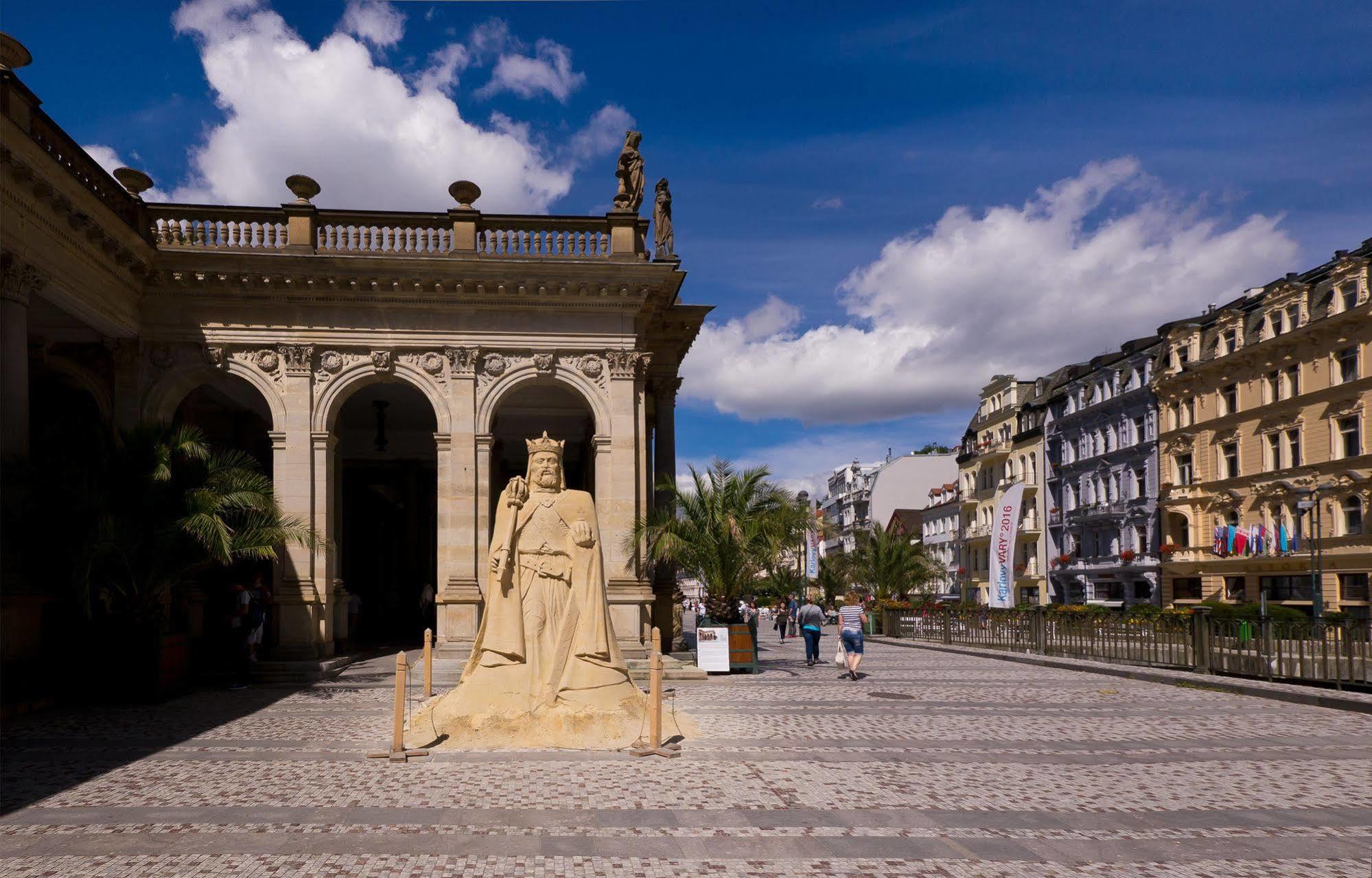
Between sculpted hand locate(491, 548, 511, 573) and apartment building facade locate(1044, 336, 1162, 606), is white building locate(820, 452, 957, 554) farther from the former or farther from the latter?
sculpted hand locate(491, 548, 511, 573)

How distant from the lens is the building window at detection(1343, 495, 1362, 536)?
36.5 m

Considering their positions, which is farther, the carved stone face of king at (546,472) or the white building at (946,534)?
the white building at (946,534)

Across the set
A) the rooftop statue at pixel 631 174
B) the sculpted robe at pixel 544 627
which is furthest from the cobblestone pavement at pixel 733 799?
the rooftop statue at pixel 631 174

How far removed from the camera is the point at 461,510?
858 inches

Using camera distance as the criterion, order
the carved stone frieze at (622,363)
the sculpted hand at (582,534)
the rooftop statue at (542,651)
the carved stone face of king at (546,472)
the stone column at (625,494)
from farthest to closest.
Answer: the carved stone frieze at (622,363) < the stone column at (625,494) < the carved stone face of king at (546,472) < the sculpted hand at (582,534) < the rooftop statue at (542,651)

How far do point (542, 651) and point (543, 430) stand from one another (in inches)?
789

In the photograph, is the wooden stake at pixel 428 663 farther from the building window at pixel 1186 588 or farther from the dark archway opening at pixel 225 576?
the building window at pixel 1186 588

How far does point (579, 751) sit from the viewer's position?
10.5 m

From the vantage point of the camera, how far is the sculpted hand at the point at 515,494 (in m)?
11.2

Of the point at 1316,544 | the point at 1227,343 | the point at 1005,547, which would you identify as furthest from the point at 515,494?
the point at 1227,343

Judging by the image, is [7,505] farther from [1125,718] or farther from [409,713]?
[1125,718]

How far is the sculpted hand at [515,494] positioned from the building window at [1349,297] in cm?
3584

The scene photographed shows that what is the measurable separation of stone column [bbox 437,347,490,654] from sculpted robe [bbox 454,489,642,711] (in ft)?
33.5

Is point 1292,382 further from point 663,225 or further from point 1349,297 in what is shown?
point 663,225
